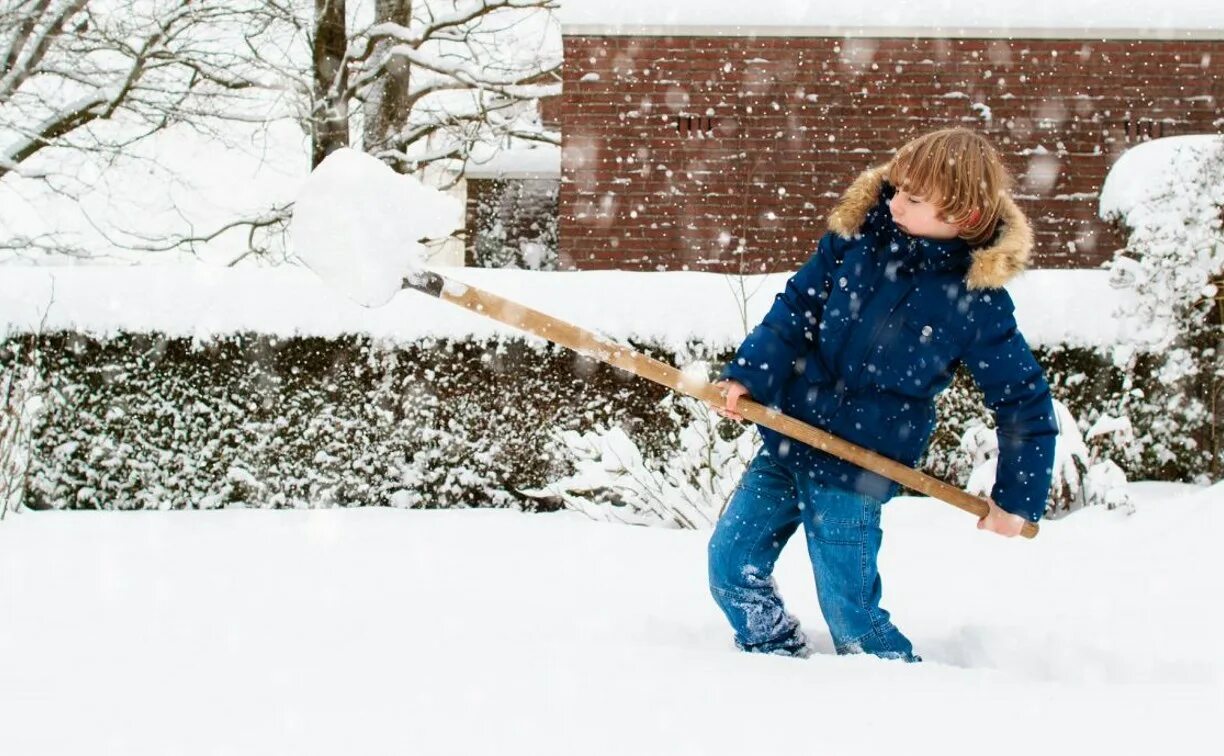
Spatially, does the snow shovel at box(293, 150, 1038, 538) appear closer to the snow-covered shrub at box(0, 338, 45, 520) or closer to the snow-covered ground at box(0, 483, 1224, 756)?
the snow-covered ground at box(0, 483, 1224, 756)

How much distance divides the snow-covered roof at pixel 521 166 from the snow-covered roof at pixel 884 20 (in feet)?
20.8

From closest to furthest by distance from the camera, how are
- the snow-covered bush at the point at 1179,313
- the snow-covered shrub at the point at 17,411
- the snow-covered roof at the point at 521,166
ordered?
the snow-covered shrub at the point at 17,411 < the snow-covered bush at the point at 1179,313 < the snow-covered roof at the point at 521,166

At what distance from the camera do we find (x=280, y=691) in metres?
2.12

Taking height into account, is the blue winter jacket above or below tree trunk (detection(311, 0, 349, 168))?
below

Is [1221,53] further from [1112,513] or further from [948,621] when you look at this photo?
[948,621]

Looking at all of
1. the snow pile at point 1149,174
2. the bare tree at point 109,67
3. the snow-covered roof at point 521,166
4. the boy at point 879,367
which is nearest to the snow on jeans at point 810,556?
the boy at point 879,367

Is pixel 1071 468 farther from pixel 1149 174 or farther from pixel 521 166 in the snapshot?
pixel 521 166

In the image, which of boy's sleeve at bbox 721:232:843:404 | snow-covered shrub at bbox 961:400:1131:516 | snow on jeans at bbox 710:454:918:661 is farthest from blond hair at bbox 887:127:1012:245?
snow-covered shrub at bbox 961:400:1131:516

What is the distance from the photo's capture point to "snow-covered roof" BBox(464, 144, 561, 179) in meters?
15.0

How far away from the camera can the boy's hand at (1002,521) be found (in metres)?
2.45

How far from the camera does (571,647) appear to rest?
2.47 meters

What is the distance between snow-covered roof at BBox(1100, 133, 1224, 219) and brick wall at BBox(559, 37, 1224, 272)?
2112 mm

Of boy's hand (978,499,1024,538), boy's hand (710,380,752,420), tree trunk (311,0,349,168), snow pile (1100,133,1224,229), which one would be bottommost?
boy's hand (978,499,1024,538)

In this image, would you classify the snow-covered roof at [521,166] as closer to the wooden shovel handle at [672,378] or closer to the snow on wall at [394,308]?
the snow on wall at [394,308]
